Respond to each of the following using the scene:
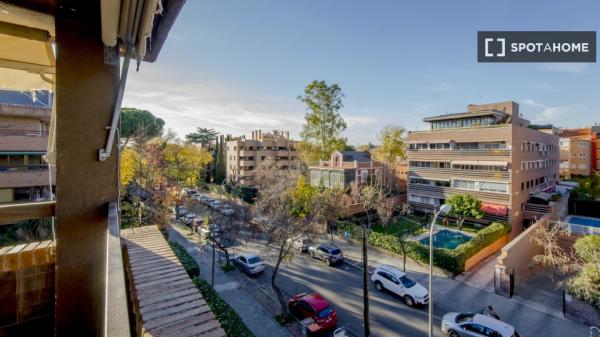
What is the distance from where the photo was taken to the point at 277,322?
11.3m

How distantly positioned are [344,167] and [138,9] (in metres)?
27.4

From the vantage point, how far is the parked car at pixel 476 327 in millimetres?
9633

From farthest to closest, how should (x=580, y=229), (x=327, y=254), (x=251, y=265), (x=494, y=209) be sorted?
(x=494, y=209), (x=327, y=254), (x=580, y=229), (x=251, y=265)

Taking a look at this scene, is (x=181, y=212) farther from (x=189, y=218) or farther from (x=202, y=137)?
(x=202, y=137)

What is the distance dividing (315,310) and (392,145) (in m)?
29.6

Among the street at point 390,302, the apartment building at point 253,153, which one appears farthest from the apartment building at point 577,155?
the street at point 390,302

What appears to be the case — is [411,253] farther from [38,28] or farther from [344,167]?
[38,28]

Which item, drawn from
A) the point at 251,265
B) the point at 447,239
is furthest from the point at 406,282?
the point at 447,239

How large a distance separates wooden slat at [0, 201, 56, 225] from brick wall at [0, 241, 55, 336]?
2.59 feet

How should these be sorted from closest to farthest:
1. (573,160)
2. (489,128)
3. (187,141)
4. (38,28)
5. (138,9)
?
1. (138,9)
2. (38,28)
3. (489,128)
4. (573,160)
5. (187,141)

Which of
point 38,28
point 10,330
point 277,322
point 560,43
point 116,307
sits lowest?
point 277,322

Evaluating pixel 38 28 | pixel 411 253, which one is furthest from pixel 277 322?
pixel 38 28

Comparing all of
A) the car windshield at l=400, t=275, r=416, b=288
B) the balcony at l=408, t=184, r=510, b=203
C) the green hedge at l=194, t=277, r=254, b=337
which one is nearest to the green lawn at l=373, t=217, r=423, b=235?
the balcony at l=408, t=184, r=510, b=203

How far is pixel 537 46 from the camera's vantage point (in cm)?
1221
